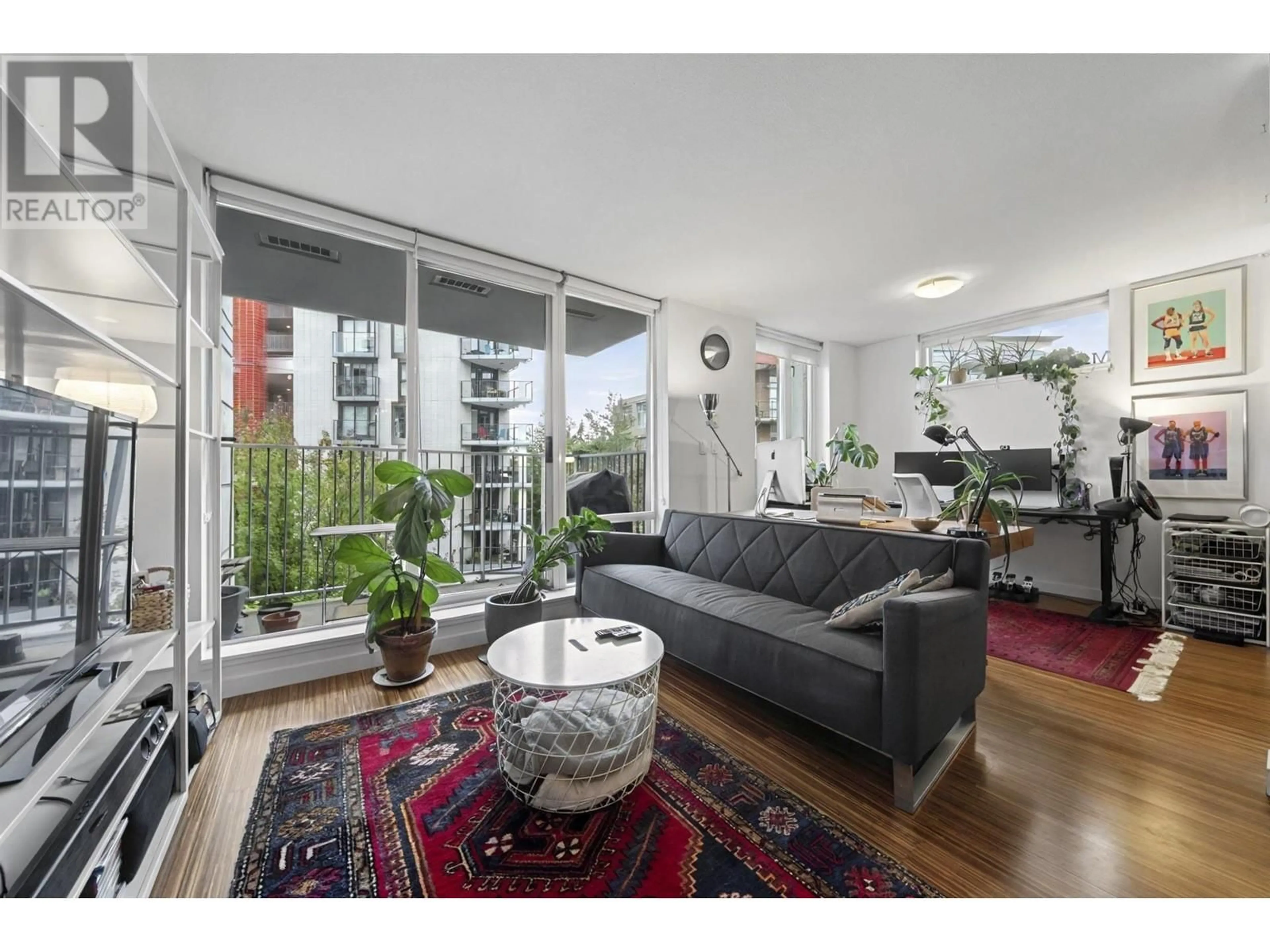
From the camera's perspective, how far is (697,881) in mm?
1193

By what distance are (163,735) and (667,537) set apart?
2.49m

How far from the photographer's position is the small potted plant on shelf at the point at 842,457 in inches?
165

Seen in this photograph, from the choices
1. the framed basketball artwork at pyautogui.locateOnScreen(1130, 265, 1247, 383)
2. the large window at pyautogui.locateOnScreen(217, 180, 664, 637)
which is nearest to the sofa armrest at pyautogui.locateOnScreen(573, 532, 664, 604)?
the large window at pyautogui.locateOnScreen(217, 180, 664, 637)

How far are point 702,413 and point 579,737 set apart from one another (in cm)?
321

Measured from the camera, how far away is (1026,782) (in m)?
1.61

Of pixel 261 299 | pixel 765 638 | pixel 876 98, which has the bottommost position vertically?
pixel 765 638

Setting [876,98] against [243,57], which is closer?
[243,57]

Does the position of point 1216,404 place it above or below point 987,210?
below

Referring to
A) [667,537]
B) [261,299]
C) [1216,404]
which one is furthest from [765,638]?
[1216,404]

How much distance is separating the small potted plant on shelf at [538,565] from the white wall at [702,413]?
1.23 meters

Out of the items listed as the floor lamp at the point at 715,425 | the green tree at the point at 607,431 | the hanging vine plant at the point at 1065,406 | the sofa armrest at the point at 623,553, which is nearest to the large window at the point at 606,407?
the green tree at the point at 607,431

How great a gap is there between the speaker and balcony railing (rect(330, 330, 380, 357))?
5.00 m

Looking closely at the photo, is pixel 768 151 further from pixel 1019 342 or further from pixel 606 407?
pixel 1019 342

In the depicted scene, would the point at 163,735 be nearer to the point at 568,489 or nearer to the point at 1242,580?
the point at 568,489
